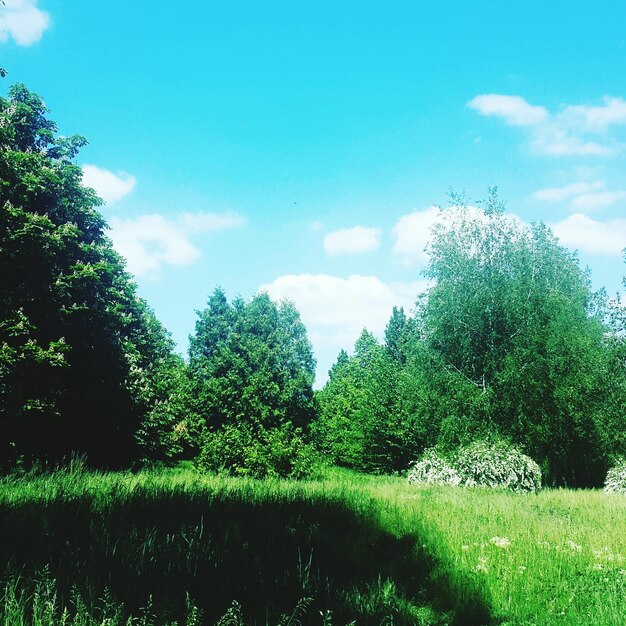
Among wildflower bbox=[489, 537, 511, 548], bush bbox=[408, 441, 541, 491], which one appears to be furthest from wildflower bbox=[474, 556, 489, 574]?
bush bbox=[408, 441, 541, 491]

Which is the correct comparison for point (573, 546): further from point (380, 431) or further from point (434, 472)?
point (380, 431)

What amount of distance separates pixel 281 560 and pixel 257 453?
1688cm

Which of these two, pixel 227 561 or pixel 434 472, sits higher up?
pixel 227 561

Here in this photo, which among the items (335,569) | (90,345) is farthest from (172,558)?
(90,345)

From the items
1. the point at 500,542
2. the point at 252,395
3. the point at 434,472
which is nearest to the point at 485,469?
the point at 434,472

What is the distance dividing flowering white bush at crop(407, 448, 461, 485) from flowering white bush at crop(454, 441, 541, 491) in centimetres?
34

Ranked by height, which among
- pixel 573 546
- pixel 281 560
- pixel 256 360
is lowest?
pixel 573 546

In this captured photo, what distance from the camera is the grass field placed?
3486 mm

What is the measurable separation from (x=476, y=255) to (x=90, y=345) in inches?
727

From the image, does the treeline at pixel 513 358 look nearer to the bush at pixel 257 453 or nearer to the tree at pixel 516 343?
the tree at pixel 516 343

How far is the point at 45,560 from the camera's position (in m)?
3.79

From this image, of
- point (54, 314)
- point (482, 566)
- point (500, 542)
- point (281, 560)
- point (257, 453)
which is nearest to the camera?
point (281, 560)

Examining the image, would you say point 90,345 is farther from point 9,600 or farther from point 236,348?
point 9,600

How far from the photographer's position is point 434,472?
17312 mm
